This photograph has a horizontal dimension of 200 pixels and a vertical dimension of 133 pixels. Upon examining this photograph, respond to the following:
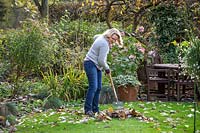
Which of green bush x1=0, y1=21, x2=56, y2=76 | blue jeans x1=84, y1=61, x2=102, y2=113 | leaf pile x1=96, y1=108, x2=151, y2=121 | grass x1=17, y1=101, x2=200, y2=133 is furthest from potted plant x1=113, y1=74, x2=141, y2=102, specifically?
leaf pile x1=96, y1=108, x2=151, y2=121

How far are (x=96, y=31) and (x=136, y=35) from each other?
144 centimetres

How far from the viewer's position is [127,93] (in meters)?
9.32

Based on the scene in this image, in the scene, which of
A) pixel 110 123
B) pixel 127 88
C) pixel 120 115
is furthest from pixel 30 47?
pixel 110 123

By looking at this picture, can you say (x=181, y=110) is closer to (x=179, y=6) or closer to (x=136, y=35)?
(x=136, y=35)

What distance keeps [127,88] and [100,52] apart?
93.0 inches

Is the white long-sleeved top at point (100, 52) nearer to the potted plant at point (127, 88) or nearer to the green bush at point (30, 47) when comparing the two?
the potted plant at point (127, 88)

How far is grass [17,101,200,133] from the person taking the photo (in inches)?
250

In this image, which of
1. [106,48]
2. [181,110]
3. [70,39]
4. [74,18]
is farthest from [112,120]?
[74,18]

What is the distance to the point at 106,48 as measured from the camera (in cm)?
710

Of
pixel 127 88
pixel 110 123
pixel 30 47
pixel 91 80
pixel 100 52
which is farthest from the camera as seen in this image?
pixel 30 47

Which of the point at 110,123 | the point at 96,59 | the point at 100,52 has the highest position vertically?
the point at 100,52

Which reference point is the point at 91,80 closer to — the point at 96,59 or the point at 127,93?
the point at 96,59

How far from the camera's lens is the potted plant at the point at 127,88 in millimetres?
9285

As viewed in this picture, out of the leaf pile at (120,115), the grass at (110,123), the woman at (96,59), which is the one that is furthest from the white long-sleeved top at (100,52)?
the grass at (110,123)
